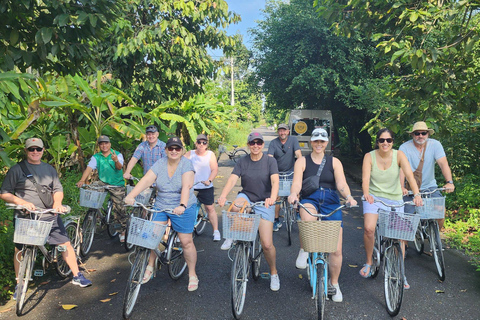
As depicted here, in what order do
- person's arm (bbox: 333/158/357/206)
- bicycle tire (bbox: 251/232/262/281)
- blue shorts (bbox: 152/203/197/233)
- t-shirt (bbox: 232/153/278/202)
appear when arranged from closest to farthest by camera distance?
person's arm (bbox: 333/158/357/206) → blue shorts (bbox: 152/203/197/233) → t-shirt (bbox: 232/153/278/202) → bicycle tire (bbox: 251/232/262/281)

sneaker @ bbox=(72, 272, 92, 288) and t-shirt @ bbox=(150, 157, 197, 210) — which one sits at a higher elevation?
t-shirt @ bbox=(150, 157, 197, 210)

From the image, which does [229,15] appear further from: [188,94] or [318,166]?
[318,166]

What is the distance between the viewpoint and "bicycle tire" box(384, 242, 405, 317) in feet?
13.0

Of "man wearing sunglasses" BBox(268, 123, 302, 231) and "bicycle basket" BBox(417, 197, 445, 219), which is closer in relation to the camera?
"bicycle basket" BBox(417, 197, 445, 219)

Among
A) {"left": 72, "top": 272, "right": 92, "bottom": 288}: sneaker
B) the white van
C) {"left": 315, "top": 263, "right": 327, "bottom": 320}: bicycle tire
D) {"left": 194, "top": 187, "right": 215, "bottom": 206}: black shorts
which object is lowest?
{"left": 72, "top": 272, "right": 92, "bottom": 288}: sneaker

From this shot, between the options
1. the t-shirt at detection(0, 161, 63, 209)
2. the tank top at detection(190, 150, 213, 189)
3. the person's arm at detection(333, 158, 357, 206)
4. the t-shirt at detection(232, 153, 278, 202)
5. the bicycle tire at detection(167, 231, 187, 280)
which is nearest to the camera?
the person's arm at detection(333, 158, 357, 206)

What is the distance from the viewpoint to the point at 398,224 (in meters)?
4.02

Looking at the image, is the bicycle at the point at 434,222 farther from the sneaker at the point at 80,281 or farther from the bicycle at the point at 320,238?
the sneaker at the point at 80,281

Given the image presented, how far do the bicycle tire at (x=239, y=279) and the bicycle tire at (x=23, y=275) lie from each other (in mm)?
2354

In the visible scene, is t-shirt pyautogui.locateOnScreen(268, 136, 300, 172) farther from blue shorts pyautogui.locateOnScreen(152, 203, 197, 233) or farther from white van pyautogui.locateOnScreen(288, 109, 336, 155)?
white van pyautogui.locateOnScreen(288, 109, 336, 155)

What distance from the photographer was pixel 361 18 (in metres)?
7.09

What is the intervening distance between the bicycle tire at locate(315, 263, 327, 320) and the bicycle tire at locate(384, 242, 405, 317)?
2.59 feet

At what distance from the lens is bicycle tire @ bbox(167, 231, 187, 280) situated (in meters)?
4.72

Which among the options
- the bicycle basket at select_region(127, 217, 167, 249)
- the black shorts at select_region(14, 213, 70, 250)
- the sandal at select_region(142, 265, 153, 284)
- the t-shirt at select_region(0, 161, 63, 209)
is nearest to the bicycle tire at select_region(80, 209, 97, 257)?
the black shorts at select_region(14, 213, 70, 250)
